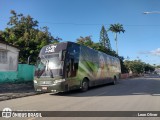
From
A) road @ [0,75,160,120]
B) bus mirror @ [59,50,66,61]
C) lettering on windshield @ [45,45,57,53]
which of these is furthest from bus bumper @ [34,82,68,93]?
lettering on windshield @ [45,45,57,53]

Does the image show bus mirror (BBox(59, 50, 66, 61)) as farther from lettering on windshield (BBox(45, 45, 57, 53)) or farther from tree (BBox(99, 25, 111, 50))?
tree (BBox(99, 25, 111, 50))

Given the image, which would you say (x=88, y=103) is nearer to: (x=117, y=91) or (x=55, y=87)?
(x=55, y=87)

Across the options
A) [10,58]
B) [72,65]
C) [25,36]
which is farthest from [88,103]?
[25,36]

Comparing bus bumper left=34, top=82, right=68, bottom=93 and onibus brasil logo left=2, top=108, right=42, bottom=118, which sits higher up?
bus bumper left=34, top=82, right=68, bottom=93

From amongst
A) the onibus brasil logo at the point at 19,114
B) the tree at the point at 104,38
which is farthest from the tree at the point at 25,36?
the tree at the point at 104,38

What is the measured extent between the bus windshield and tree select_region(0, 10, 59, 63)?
1702 cm

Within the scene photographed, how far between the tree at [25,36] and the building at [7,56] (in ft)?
24.0

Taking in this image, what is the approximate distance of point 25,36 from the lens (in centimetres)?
3569

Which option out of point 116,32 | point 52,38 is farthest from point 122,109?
point 116,32

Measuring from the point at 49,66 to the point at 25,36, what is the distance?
2152 cm

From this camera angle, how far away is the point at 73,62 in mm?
16156

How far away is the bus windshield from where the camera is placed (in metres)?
15.0

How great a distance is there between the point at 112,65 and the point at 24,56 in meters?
13.6

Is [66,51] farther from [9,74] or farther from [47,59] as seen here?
[9,74]
